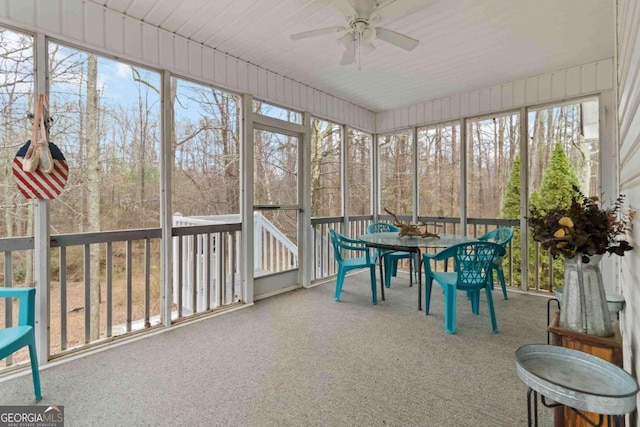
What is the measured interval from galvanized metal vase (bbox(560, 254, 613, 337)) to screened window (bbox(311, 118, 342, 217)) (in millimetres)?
3561

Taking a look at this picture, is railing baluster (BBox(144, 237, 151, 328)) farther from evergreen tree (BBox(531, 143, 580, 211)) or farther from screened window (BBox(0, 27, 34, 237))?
evergreen tree (BBox(531, 143, 580, 211))

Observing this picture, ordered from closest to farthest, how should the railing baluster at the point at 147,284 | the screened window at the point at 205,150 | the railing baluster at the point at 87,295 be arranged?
1. the railing baluster at the point at 87,295
2. the railing baluster at the point at 147,284
3. the screened window at the point at 205,150

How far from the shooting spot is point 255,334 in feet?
9.43

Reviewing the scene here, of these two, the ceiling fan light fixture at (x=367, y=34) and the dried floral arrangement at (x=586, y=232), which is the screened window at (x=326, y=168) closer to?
the ceiling fan light fixture at (x=367, y=34)

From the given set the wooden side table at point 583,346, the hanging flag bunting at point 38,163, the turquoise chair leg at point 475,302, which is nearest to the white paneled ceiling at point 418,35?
the hanging flag bunting at point 38,163

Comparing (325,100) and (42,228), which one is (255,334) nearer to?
(42,228)

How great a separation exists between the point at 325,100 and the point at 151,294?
342 centimetres

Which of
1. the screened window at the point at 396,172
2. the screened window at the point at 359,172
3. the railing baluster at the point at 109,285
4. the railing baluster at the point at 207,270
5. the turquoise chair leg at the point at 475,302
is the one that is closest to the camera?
the railing baluster at the point at 109,285

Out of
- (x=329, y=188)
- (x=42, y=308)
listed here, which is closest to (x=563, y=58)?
(x=329, y=188)

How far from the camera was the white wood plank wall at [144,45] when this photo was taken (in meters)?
2.32

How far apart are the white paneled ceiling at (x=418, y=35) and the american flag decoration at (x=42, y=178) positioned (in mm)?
1326

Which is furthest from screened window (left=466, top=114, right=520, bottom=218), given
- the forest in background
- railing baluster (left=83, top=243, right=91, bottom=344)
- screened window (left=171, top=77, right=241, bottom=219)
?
railing baluster (left=83, top=243, right=91, bottom=344)

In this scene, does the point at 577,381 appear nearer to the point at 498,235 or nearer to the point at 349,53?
the point at 349,53

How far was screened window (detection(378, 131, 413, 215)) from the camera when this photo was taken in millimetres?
5438
